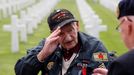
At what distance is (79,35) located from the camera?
4488mm

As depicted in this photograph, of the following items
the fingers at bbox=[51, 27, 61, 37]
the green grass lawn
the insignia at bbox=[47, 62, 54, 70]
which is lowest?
the green grass lawn

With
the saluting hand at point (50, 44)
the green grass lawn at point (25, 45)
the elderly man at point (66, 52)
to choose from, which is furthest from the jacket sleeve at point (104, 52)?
the green grass lawn at point (25, 45)

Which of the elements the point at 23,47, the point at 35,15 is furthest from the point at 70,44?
the point at 35,15

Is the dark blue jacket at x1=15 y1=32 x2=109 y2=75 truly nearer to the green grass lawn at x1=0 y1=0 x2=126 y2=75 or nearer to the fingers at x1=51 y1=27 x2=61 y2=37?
the fingers at x1=51 y1=27 x2=61 y2=37

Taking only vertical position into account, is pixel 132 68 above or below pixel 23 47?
above

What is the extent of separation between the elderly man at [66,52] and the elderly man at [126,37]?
138 centimetres

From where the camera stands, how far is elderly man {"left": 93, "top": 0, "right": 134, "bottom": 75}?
2.70 m

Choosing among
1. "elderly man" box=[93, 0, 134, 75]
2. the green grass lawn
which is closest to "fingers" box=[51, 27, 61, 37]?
"elderly man" box=[93, 0, 134, 75]

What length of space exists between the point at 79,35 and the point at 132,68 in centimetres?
181

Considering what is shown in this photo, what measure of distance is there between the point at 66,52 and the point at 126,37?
159 cm

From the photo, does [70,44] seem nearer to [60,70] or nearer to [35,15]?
[60,70]

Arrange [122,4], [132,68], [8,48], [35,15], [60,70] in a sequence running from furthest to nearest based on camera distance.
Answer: [35,15], [8,48], [60,70], [122,4], [132,68]

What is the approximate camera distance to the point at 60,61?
Result: 4367mm

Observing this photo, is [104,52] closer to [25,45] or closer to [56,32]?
[56,32]
